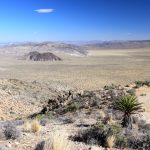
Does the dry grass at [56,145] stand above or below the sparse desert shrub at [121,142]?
above

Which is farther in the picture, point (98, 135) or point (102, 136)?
point (98, 135)

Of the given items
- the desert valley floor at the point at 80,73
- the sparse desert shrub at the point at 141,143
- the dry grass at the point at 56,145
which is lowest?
the desert valley floor at the point at 80,73

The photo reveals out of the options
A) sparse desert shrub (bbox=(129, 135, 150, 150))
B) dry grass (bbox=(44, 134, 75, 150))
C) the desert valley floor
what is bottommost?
the desert valley floor

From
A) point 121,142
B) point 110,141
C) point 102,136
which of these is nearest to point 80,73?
point 102,136

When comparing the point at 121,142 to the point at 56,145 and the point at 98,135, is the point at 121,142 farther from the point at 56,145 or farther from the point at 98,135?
the point at 56,145

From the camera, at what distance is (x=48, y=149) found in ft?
24.0

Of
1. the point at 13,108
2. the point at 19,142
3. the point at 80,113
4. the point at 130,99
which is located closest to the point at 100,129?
the point at 19,142

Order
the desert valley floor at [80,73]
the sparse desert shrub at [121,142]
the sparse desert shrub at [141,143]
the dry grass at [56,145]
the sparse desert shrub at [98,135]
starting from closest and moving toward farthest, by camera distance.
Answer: the dry grass at [56,145], the sparse desert shrub at [141,143], the sparse desert shrub at [121,142], the sparse desert shrub at [98,135], the desert valley floor at [80,73]

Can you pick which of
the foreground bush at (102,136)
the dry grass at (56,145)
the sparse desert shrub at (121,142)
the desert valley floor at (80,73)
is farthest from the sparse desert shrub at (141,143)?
the desert valley floor at (80,73)

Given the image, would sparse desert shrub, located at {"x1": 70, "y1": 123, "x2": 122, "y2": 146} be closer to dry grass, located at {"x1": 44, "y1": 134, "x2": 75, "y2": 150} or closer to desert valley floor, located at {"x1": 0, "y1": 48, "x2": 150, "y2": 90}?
dry grass, located at {"x1": 44, "y1": 134, "x2": 75, "y2": 150}

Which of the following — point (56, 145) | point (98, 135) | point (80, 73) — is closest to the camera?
point (56, 145)

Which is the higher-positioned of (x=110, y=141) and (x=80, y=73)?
(x=110, y=141)

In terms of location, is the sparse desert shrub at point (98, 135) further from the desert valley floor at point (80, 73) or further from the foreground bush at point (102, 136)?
the desert valley floor at point (80, 73)

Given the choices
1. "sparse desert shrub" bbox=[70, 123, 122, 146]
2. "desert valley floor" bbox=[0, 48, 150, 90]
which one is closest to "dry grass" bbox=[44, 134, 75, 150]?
"sparse desert shrub" bbox=[70, 123, 122, 146]
